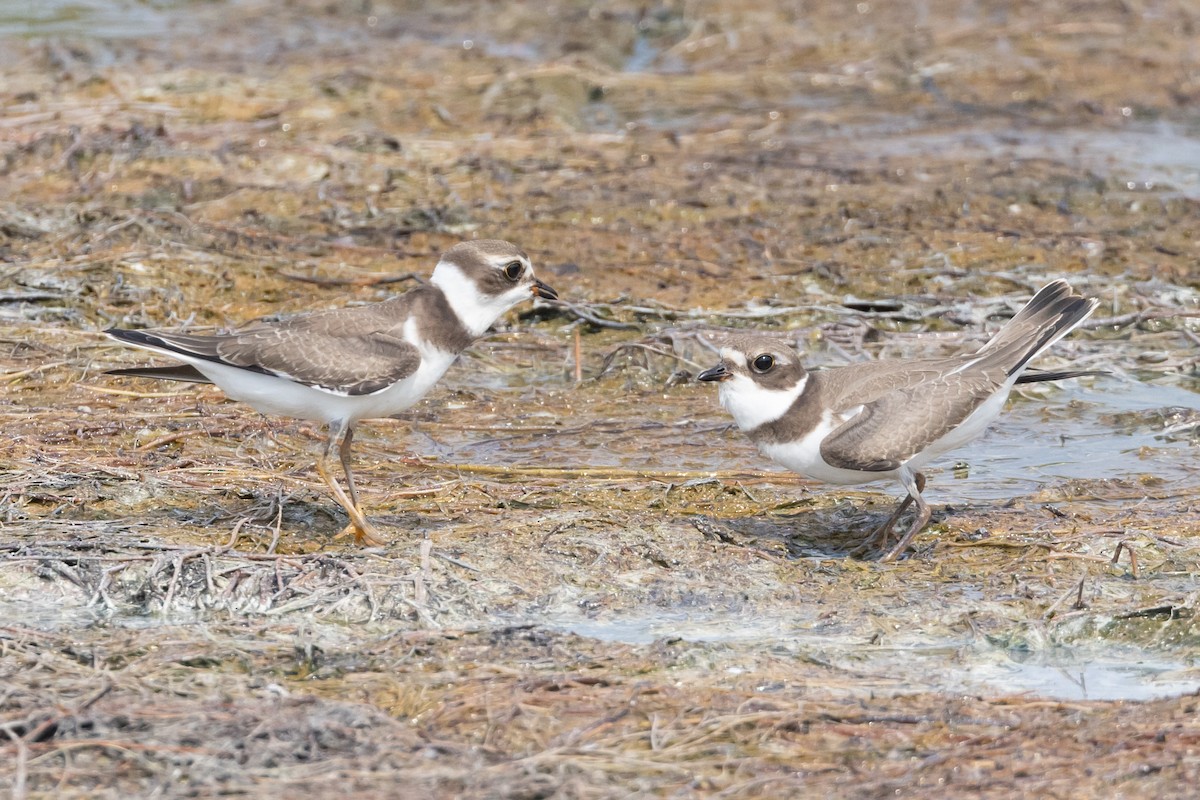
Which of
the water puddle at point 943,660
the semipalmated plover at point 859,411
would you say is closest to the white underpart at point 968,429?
the semipalmated plover at point 859,411

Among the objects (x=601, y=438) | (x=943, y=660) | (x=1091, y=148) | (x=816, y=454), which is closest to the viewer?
(x=943, y=660)

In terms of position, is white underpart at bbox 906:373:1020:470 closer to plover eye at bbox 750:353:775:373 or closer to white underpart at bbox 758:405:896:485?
white underpart at bbox 758:405:896:485

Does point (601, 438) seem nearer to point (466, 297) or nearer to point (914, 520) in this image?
point (466, 297)

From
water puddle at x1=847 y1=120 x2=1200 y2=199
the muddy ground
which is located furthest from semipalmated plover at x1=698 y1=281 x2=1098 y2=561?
water puddle at x1=847 y1=120 x2=1200 y2=199

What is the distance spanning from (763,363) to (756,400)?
0.19 meters

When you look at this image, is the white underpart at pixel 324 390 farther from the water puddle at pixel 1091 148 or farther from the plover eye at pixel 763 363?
the water puddle at pixel 1091 148

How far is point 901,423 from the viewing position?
25.7 ft

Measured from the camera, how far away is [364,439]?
9391 mm

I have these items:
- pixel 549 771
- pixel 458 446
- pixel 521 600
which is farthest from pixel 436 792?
pixel 458 446

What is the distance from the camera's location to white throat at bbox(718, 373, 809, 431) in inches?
310

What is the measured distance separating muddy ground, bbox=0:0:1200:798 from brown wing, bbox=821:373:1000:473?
20.7 inches

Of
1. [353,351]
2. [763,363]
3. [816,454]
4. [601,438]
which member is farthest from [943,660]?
[601,438]

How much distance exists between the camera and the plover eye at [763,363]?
7871 millimetres

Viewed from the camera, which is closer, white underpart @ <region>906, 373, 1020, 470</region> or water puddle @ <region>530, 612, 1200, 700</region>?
water puddle @ <region>530, 612, 1200, 700</region>
